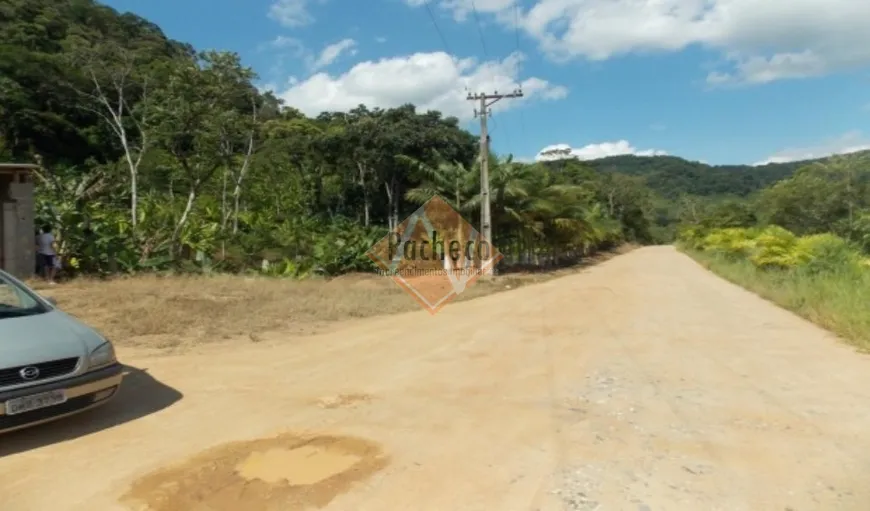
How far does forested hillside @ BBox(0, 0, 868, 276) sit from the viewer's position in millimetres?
16859

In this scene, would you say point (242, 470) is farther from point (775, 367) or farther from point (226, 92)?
point (226, 92)

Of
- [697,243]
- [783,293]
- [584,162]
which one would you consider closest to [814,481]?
[783,293]

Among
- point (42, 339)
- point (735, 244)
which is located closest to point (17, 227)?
point (42, 339)

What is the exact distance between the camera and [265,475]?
3.77 meters

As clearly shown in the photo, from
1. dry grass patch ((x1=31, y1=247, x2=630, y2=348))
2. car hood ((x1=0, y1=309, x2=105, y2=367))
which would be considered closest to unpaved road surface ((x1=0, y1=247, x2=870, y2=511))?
car hood ((x1=0, y1=309, x2=105, y2=367))

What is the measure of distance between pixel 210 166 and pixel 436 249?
344 inches

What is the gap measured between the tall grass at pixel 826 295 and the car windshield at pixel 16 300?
373 inches

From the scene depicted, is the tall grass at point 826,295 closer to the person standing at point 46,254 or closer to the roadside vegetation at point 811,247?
the roadside vegetation at point 811,247

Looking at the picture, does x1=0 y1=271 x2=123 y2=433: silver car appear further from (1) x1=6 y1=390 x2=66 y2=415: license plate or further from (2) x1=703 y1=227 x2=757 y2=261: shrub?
(2) x1=703 y1=227 x2=757 y2=261: shrub

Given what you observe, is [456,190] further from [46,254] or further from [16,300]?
[16,300]

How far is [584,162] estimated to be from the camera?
62.5 m

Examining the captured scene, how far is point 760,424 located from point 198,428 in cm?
452

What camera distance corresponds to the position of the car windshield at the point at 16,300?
16.5ft

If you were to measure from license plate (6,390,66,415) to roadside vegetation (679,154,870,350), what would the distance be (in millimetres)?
9116
